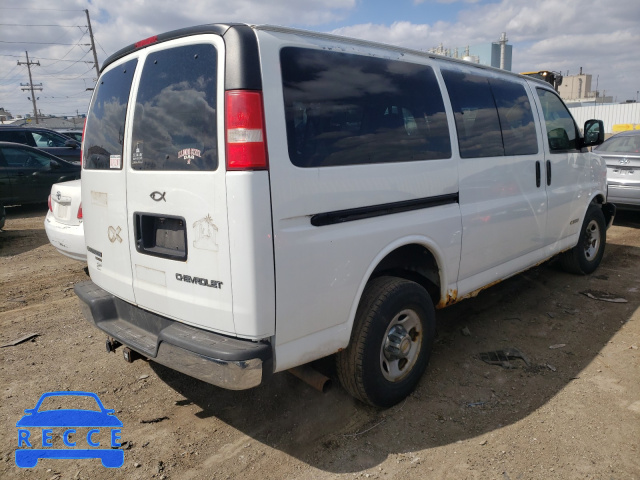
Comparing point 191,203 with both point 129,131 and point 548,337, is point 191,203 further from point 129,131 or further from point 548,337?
point 548,337

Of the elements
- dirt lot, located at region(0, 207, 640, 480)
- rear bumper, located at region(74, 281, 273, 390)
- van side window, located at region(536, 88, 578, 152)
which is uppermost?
van side window, located at region(536, 88, 578, 152)

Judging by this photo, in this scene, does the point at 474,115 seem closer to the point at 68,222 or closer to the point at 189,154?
the point at 189,154

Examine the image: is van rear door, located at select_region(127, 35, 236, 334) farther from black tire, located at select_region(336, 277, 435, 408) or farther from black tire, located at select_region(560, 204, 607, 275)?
black tire, located at select_region(560, 204, 607, 275)

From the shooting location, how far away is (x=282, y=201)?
238 cm

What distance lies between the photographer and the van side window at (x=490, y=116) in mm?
3588

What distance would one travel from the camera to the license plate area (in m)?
2.59

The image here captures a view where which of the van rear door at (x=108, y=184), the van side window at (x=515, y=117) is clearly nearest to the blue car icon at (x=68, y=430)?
the van rear door at (x=108, y=184)

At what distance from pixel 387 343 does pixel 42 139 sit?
1288cm

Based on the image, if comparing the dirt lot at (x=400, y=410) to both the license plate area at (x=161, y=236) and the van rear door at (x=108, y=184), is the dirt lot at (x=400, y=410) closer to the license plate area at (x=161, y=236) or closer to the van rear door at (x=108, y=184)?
the van rear door at (x=108, y=184)

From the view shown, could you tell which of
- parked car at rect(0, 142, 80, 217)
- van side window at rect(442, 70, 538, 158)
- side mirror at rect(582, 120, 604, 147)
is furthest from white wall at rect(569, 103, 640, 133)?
van side window at rect(442, 70, 538, 158)

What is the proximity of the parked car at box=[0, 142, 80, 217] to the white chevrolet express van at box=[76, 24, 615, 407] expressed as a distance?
824 centimetres

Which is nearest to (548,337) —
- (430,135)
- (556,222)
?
(556,222)

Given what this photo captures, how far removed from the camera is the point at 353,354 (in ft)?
9.54

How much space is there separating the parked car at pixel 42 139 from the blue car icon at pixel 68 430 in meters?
10.2
